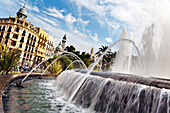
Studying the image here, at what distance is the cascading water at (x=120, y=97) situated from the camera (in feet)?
13.0

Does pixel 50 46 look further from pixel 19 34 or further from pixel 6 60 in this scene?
pixel 6 60

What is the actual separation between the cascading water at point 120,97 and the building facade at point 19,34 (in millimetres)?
44523

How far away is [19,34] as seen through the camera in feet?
162

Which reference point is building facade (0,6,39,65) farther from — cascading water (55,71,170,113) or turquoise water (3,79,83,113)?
cascading water (55,71,170,113)

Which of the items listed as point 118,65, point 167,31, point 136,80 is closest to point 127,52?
point 118,65

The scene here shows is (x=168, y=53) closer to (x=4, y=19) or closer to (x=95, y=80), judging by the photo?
(x=95, y=80)

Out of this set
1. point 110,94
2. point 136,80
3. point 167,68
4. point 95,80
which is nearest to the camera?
point 110,94

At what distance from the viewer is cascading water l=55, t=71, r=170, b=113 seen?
397cm

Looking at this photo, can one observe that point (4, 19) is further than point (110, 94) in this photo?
Yes

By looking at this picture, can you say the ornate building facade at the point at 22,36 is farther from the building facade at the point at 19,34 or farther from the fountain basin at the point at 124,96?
the fountain basin at the point at 124,96

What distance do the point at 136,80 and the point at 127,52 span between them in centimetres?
2284

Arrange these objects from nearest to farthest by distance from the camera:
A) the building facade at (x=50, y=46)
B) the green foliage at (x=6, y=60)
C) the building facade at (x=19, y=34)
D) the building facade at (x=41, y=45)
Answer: the green foliage at (x=6, y=60), the building facade at (x=19, y=34), the building facade at (x=41, y=45), the building facade at (x=50, y=46)

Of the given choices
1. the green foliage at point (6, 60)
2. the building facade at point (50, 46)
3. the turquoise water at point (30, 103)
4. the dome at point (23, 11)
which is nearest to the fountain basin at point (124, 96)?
the turquoise water at point (30, 103)

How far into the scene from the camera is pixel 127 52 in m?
27.5
